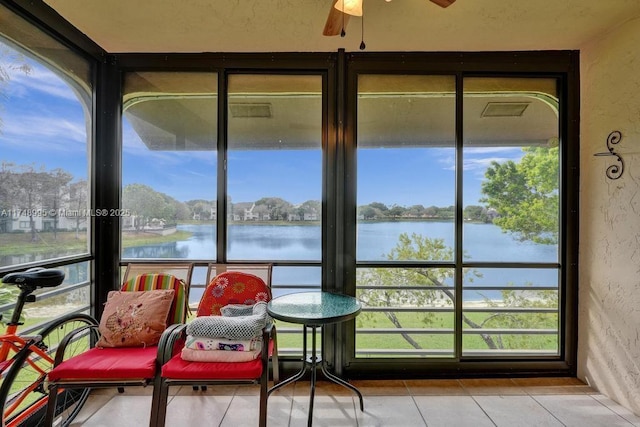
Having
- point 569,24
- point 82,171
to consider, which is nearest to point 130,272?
point 82,171

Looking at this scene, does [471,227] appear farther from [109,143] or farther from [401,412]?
[109,143]

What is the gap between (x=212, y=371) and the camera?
5.51 ft

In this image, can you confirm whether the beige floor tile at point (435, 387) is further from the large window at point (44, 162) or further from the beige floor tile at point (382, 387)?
the large window at point (44, 162)

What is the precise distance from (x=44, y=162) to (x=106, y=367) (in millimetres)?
1420

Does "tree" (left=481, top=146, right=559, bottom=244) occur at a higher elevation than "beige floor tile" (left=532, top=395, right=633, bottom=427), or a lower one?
higher

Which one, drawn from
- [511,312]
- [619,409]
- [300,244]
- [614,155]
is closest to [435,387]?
[511,312]

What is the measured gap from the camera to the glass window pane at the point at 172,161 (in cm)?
259

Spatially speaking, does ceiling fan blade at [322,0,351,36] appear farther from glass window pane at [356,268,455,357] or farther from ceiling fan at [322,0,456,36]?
glass window pane at [356,268,455,357]

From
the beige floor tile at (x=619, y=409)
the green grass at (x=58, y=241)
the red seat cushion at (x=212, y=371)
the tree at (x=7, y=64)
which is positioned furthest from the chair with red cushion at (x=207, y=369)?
the beige floor tile at (x=619, y=409)

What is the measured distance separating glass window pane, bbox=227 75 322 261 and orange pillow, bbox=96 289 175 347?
0.67m

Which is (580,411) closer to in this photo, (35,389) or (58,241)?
(35,389)

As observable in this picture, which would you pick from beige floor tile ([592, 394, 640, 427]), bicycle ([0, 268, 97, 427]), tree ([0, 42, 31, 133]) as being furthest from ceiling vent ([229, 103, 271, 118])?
beige floor tile ([592, 394, 640, 427])

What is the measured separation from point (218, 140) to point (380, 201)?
1503 millimetres

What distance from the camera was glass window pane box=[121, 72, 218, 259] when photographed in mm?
2590
